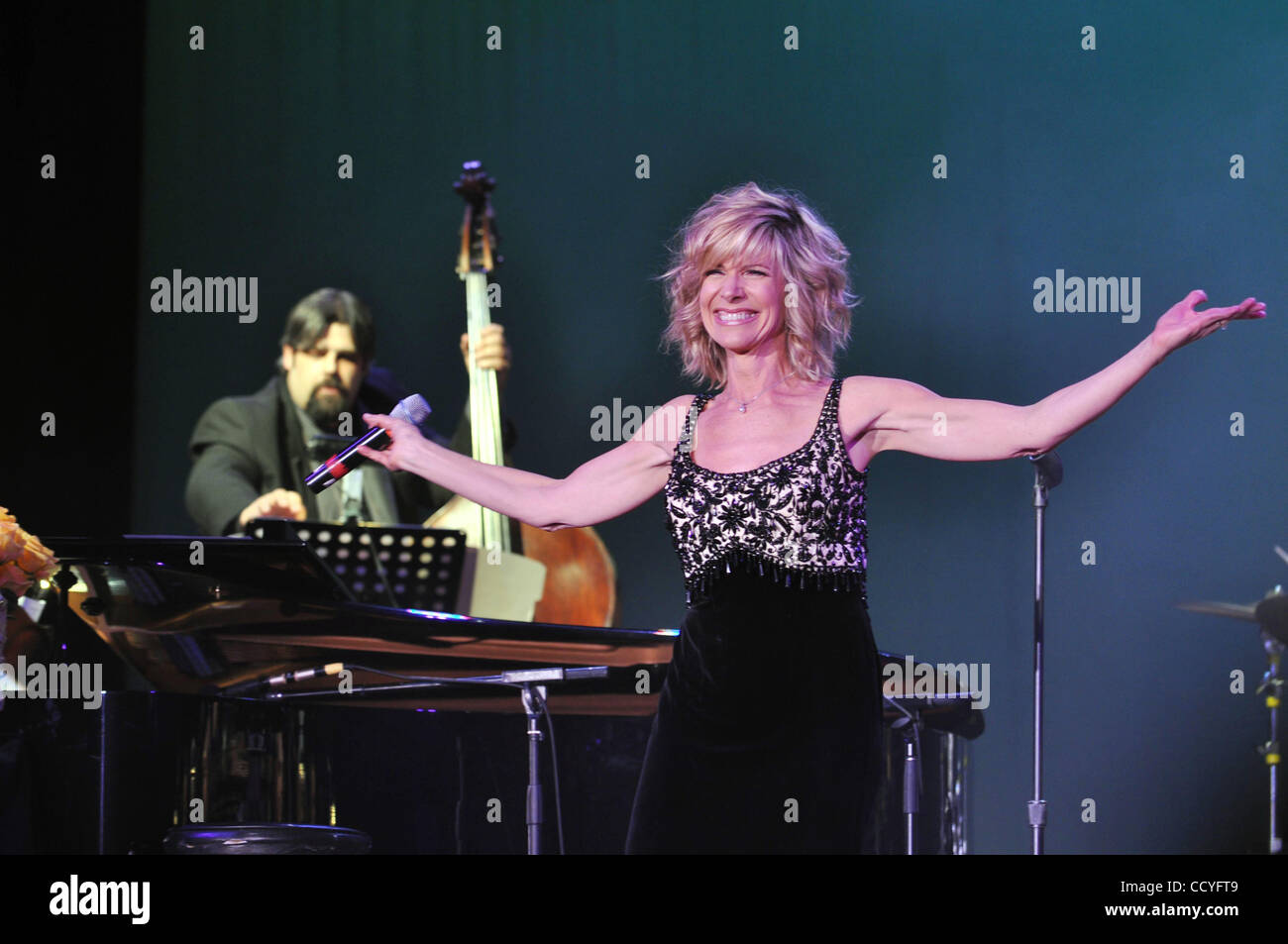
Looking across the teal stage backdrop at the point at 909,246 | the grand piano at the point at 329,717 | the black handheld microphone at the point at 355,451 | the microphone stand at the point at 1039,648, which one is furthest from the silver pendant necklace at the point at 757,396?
the teal stage backdrop at the point at 909,246

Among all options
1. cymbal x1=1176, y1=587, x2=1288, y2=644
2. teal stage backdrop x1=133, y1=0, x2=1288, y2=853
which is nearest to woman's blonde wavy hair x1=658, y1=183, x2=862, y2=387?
cymbal x1=1176, y1=587, x2=1288, y2=644

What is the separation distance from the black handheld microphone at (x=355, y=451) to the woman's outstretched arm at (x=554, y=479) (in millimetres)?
20

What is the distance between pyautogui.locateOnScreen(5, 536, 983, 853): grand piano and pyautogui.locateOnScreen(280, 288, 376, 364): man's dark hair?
1.95 meters

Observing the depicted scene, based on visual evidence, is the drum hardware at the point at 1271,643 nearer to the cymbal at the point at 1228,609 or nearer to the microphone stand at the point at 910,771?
the cymbal at the point at 1228,609

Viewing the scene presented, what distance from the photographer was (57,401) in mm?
4980

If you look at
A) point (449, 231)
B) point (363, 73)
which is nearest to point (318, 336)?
point (449, 231)

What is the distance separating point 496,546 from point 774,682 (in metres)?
2.35

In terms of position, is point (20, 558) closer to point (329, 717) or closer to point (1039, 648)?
point (329, 717)

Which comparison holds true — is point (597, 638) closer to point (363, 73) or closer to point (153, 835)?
point (153, 835)

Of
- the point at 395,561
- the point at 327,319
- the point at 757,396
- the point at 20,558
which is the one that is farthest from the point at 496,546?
the point at 757,396

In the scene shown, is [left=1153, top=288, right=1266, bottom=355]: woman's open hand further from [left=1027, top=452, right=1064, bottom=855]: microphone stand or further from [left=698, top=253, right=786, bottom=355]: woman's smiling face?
[left=1027, top=452, right=1064, bottom=855]: microphone stand

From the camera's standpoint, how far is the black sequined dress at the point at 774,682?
230 centimetres

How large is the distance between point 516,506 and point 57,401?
2903mm

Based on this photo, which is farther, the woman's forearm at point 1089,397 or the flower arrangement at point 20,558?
the flower arrangement at point 20,558
